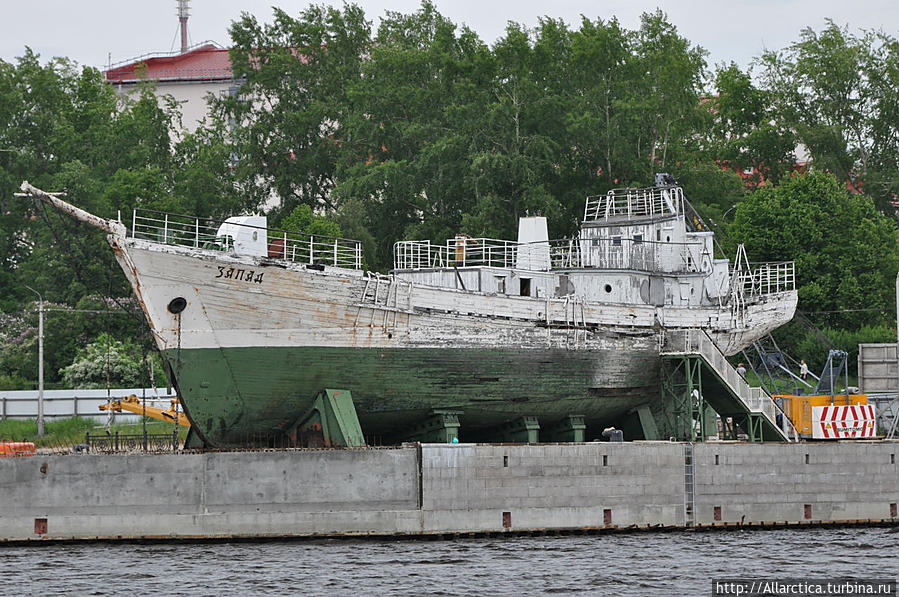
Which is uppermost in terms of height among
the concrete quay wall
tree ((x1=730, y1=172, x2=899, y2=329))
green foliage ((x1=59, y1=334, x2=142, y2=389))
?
tree ((x1=730, y1=172, x2=899, y2=329))

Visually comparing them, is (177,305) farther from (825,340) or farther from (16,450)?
(825,340)

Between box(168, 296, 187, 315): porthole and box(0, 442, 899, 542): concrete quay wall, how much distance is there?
4.51 metres

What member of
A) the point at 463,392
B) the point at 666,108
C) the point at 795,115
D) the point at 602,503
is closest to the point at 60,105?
the point at 666,108

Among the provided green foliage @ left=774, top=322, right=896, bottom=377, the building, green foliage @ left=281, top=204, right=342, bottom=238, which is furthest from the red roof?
green foliage @ left=774, top=322, right=896, bottom=377

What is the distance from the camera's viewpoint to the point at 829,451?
132 ft

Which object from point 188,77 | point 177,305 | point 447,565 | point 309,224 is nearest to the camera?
point 447,565

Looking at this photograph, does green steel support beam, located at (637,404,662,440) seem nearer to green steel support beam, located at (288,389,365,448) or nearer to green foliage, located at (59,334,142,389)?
green steel support beam, located at (288,389,365,448)

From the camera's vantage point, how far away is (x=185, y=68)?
106 meters

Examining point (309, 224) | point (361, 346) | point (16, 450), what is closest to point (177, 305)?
point (361, 346)

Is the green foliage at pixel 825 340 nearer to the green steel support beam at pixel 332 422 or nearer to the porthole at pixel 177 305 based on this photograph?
the green steel support beam at pixel 332 422

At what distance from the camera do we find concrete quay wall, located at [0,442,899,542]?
34.8 m

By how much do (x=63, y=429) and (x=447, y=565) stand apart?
24912 mm

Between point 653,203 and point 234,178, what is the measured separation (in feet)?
123

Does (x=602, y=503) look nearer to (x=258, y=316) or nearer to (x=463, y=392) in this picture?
(x=463, y=392)
